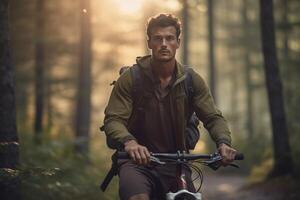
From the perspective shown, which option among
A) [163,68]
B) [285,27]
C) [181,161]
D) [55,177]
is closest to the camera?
[181,161]

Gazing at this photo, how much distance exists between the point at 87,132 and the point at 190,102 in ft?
48.0

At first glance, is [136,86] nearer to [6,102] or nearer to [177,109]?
[177,109]

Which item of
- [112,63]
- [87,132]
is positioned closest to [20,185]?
[87,132]

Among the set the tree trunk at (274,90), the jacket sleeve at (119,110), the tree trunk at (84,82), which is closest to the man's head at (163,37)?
the jacket sleeve at (119,110)

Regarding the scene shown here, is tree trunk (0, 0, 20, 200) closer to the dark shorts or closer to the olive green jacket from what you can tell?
the olive green jacket

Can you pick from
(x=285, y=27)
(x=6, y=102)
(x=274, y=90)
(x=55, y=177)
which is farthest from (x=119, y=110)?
(x=285, y=27)

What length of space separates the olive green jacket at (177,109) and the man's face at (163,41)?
0.57 ft

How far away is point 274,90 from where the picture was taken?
1505cm

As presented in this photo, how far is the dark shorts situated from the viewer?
4.75 metres

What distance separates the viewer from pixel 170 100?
526cm

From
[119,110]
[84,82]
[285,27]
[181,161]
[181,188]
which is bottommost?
[181,188]

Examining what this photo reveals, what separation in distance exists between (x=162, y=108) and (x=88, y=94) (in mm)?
14076

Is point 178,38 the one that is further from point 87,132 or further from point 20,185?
point 87,132

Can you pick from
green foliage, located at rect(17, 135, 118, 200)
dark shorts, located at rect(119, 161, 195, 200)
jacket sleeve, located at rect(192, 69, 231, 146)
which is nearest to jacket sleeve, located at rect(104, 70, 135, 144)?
dark shorts, located at rect(119, 161, 195, 200)
